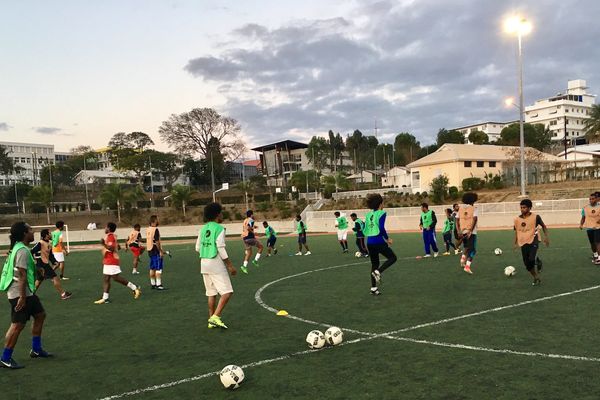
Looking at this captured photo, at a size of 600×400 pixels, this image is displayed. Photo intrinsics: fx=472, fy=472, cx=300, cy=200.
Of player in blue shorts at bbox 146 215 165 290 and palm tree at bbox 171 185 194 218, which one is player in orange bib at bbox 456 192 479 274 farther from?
palm tree at bbox 171 185 194 218

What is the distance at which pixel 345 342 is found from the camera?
674 cm

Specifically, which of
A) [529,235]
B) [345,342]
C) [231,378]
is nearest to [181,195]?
[529,235]

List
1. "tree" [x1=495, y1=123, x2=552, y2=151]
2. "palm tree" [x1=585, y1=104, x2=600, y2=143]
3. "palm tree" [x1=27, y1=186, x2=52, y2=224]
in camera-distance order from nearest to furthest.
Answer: "palm tree" [x1=27, y1=186, x2=52, y2=224]
"palm tree" [x1=585, y1=104, x2=600, y2=143]
"tree" [x1=495, y1=123, x2=552, y2=151]

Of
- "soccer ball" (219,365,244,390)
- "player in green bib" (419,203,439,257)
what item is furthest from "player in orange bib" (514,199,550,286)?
"soccer ball" (219,365,244,390)

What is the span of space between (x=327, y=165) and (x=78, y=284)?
95.0m

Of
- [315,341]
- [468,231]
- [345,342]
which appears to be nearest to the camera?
[315,341]

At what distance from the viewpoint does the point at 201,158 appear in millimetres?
84188

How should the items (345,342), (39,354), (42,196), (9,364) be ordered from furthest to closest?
(42,196) < (39,354) < (345,342) < (9,364)

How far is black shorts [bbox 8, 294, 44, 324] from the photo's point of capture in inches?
251

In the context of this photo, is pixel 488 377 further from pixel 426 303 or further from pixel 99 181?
pixel 99 181

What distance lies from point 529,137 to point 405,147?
107 ft

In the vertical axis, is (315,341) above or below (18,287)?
below

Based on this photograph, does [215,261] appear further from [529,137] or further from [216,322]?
[529,137]

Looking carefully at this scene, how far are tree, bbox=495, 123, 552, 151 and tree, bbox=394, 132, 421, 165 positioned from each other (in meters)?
24.4
